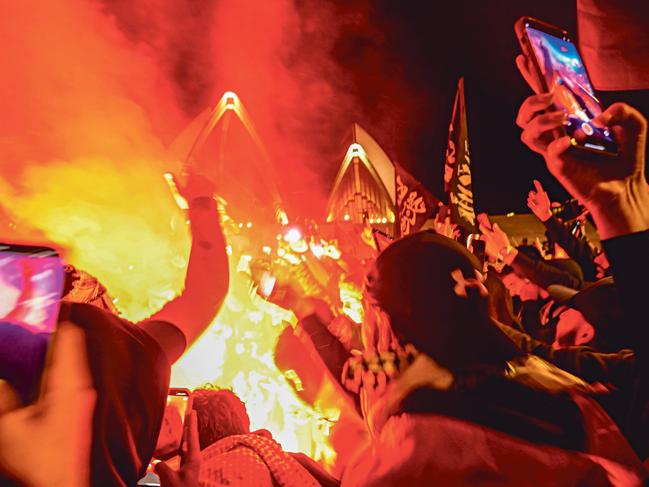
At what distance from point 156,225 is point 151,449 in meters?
3.39

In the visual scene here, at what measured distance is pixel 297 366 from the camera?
379 centimetres

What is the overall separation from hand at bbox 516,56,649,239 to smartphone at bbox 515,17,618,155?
0.08ft

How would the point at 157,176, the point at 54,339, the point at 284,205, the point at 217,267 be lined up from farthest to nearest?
the point at 284,205
the point at 157,176
the point at 217,267
the point at 54,339

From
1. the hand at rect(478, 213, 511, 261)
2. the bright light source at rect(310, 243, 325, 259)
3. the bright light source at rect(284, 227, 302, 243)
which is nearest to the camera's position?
the bright light source at rect(284, 227, 302, 243)

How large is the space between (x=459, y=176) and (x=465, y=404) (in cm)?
417

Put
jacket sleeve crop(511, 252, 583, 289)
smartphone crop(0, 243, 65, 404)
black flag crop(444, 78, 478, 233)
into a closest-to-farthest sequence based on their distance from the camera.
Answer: smartphone crop(0, 243, 65, 404)
jacket sleeve crop(511, 252, 583, 289)
black flag crop(444, 78, 478, 233)

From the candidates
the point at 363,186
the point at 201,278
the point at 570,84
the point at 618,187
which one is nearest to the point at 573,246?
the point at 570,84

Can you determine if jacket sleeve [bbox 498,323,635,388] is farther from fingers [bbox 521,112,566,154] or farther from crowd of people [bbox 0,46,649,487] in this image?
fingers [bbox 521,112,566,154]

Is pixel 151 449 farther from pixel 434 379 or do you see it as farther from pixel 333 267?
pixel 333 267

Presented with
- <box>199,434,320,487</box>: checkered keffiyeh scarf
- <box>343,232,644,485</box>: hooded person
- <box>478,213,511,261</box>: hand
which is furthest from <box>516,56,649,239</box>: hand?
<box>478,213,511,261</box>: hand

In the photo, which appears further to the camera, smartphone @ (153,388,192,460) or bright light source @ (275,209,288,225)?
bright light source @ (275,209,288,225)

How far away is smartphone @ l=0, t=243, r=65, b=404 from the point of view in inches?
34.3

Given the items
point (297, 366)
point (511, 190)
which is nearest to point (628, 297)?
point (297, 366)

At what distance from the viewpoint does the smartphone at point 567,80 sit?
3.92ft
